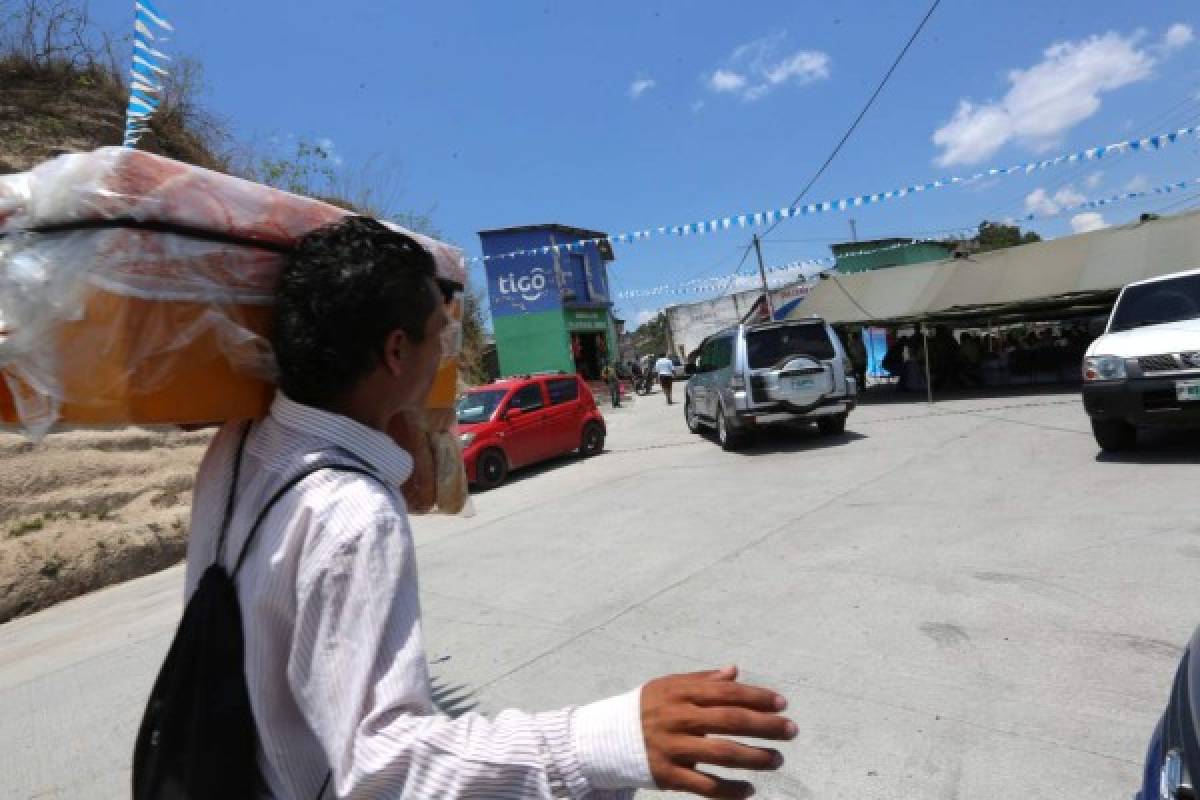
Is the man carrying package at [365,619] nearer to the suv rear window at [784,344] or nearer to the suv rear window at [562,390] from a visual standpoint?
the suv rear window at [784,344]

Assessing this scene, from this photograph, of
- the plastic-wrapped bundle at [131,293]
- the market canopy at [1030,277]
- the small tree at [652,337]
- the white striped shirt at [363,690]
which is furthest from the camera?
the small tree at [652,337]

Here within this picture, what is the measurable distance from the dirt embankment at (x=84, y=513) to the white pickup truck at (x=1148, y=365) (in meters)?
9.40

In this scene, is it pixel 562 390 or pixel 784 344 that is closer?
pixel 784 344

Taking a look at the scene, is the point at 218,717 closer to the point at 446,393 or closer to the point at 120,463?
the point at 446,393

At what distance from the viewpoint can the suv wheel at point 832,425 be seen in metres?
11.7

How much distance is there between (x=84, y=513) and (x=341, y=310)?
9.14 m

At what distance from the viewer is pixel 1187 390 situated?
21.0 ft

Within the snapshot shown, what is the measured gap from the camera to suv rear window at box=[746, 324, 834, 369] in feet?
36.6

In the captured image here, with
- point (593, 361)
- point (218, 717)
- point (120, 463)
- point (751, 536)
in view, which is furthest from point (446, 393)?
point (593, 361)

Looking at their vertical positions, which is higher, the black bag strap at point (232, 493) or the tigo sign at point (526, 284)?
the tigo sign at point (526, 284)

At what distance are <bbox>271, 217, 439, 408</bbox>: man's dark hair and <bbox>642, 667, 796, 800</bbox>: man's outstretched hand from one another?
706 millimetres

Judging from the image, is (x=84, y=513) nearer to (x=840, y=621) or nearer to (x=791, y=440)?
(x=840, y=621)

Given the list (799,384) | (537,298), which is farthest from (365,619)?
(537,298)

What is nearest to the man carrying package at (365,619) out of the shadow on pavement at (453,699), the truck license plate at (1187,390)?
the shadow on pavement at (453,699)
